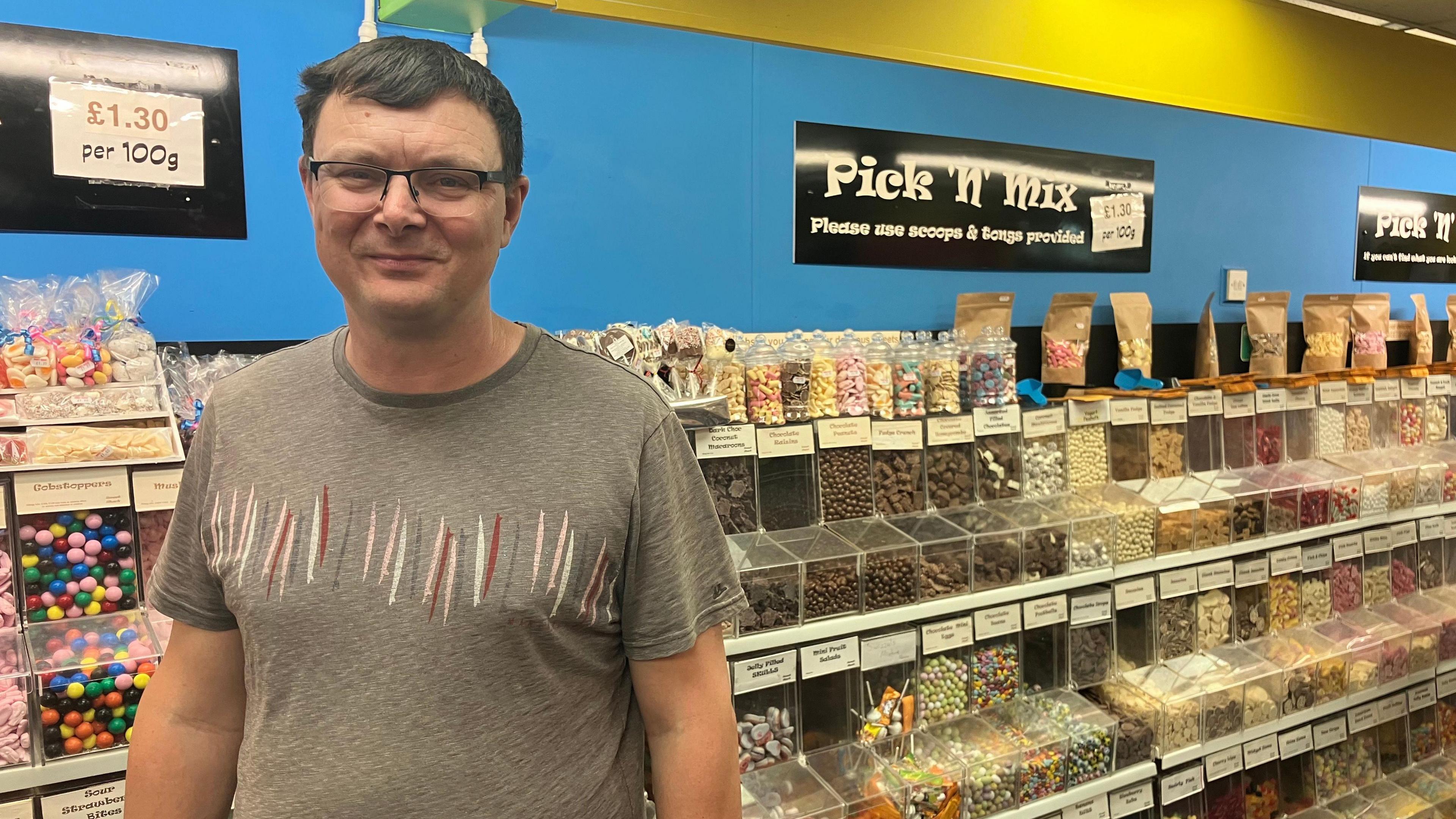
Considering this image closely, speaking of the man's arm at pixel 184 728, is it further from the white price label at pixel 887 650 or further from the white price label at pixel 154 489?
the white price label at pixel 887 650

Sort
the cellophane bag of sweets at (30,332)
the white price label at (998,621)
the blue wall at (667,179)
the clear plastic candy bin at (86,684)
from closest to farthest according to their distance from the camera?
the clear plastic candy bin at (86,684) < the cellophane bag of sweets at (30,332) < the blue wall at (667,179) < the white price label at (998,621)

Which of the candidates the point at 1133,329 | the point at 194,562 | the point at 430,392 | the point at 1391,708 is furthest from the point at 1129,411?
the point at 194,562

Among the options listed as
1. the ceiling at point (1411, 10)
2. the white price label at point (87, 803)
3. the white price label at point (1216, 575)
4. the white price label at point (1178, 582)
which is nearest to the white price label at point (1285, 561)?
the white price label at point (1216, 575)

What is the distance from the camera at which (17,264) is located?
1.82 metres

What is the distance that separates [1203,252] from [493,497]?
3.36 meters

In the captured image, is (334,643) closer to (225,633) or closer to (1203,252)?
(225,633)

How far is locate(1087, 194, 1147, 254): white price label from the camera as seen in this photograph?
3.28 meters

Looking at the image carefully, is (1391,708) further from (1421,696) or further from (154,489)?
(154,489)

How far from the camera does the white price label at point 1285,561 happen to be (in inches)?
120

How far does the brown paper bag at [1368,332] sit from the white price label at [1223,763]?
1.73m

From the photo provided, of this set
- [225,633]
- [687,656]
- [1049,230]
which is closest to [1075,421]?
[1049,230]

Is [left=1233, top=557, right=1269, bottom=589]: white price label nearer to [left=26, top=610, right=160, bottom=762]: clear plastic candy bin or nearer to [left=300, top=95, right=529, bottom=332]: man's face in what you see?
[left=300, top=95, right=529, bottom=332]: man's face

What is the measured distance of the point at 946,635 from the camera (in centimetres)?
233

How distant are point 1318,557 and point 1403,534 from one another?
56 cm
